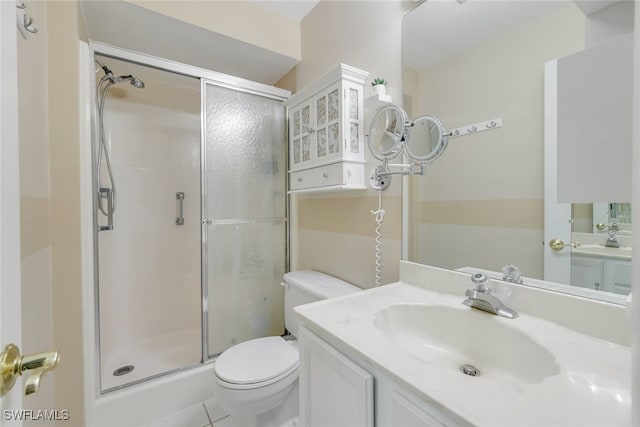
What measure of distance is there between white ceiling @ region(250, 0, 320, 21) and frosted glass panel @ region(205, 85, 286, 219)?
0.57 meters

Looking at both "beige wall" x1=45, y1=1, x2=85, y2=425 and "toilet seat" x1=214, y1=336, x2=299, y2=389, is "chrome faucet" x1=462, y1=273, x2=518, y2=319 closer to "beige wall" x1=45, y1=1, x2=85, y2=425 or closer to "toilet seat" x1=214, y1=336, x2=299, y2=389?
"toilet seat" x1=214, y1=336, x2=299, y2=389

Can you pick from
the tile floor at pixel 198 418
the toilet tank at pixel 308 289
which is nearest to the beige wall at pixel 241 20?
the toilet tank at pixel 308 289

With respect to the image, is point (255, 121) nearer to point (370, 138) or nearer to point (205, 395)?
point (370, 138)

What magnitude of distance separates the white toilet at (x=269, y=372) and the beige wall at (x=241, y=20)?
1550mm

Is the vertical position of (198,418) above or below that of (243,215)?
below

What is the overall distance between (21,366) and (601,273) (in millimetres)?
1278

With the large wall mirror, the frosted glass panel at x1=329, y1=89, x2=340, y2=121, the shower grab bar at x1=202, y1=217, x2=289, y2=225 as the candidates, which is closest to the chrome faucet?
the large wall mirror

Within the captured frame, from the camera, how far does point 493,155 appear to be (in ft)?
3.20

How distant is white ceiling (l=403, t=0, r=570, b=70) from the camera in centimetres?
91

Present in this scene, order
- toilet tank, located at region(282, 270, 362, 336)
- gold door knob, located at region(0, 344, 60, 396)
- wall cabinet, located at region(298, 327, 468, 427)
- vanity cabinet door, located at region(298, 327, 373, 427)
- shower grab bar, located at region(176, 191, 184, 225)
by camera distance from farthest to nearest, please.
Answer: shower grab bar, located at region(176, 191, 184, 225) → toilet tank, located at region(282, 270, 362, 336) → vanity cabinet door, located at region(298, 327, 373, 427) → wall cabinet, located at region(298, 327, 468, 427) → gold door knob, located at region(0, 344, 60, 396)

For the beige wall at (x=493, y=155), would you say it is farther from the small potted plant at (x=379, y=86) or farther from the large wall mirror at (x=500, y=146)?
the small potted plant at (x=379, y=86)

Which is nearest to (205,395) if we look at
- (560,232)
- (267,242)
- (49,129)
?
(267,242)

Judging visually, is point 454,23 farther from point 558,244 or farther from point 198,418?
point 198,418

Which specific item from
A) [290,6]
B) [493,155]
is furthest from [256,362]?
[290,6]
